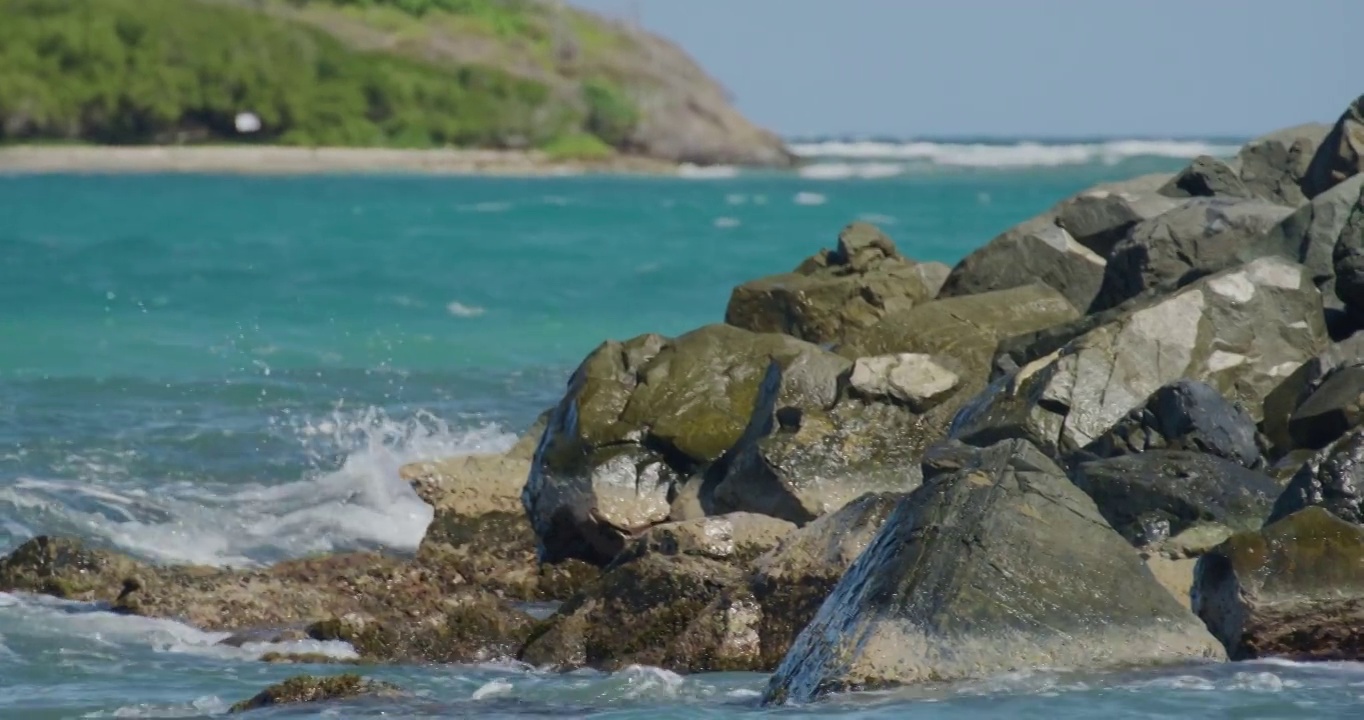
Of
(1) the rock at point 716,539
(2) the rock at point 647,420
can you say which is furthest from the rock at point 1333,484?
(2) the rock at point 647,420

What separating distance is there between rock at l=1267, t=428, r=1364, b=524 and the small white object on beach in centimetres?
8368

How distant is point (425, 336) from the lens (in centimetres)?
2536

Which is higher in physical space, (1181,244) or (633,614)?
(1181,244)

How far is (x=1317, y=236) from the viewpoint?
1214cm

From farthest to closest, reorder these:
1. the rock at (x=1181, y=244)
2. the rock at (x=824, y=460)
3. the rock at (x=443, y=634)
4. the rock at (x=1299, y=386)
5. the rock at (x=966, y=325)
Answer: the rock at (x=1181, y=244)
the rock at (x=966, y=325)
the rock at (x=824, y=460)
the rock at (x=1299, y=386)
the rock at (x=443, y=634)

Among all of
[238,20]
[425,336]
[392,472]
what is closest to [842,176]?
[238,20]

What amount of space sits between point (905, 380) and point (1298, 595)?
369 centimetres

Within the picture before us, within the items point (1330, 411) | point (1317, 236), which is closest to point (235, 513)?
point (1317, 236)

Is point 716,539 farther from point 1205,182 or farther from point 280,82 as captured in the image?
point 280,82

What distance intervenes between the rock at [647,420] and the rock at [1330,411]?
2513mm

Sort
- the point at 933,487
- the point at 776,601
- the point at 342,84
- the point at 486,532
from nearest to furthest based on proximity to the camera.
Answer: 1. the point at 933,487
2. the point at 776,601
3. the point at 486,532
4. the point at 342,84

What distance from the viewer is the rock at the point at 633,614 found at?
9.44 metres

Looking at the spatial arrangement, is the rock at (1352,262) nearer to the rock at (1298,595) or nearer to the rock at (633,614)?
the rock at (1298,595)

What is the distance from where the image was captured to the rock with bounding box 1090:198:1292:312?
12.7 m
